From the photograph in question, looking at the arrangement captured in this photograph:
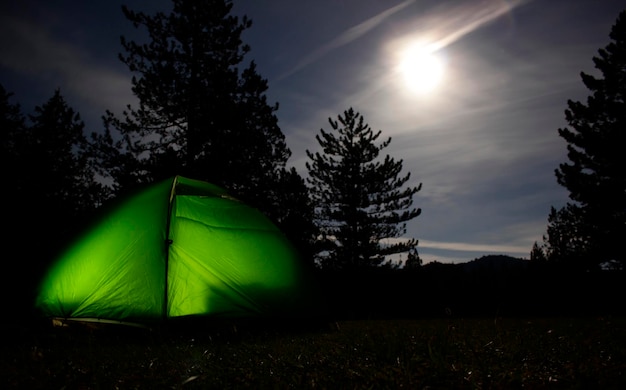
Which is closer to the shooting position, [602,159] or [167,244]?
[167,244]

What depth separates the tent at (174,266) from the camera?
488 cm

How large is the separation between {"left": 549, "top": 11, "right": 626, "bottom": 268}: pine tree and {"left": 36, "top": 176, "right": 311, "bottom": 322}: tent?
78.7 ft

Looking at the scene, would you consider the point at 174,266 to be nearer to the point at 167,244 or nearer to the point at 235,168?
the point at 167,244

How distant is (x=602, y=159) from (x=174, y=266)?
26.4 meters

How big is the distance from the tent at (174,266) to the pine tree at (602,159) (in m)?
24.0

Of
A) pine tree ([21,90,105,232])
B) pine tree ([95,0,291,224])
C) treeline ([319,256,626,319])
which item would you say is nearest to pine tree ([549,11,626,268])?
treeline ([319,256,626,319])

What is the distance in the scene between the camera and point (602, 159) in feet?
71.4

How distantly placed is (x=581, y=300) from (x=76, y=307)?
799 inches

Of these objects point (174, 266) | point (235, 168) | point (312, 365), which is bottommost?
point (312, 365)

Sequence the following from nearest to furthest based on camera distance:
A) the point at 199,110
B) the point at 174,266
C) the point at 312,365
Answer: the point at 312,365, the point at 174,266, the point at 199,110

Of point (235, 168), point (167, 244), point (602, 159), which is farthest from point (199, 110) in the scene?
point (602, 159)

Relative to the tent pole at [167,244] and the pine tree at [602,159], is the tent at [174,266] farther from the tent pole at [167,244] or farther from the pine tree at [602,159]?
the pine tree at [602,159]

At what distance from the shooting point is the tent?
16.0ft

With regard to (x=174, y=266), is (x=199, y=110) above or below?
above
